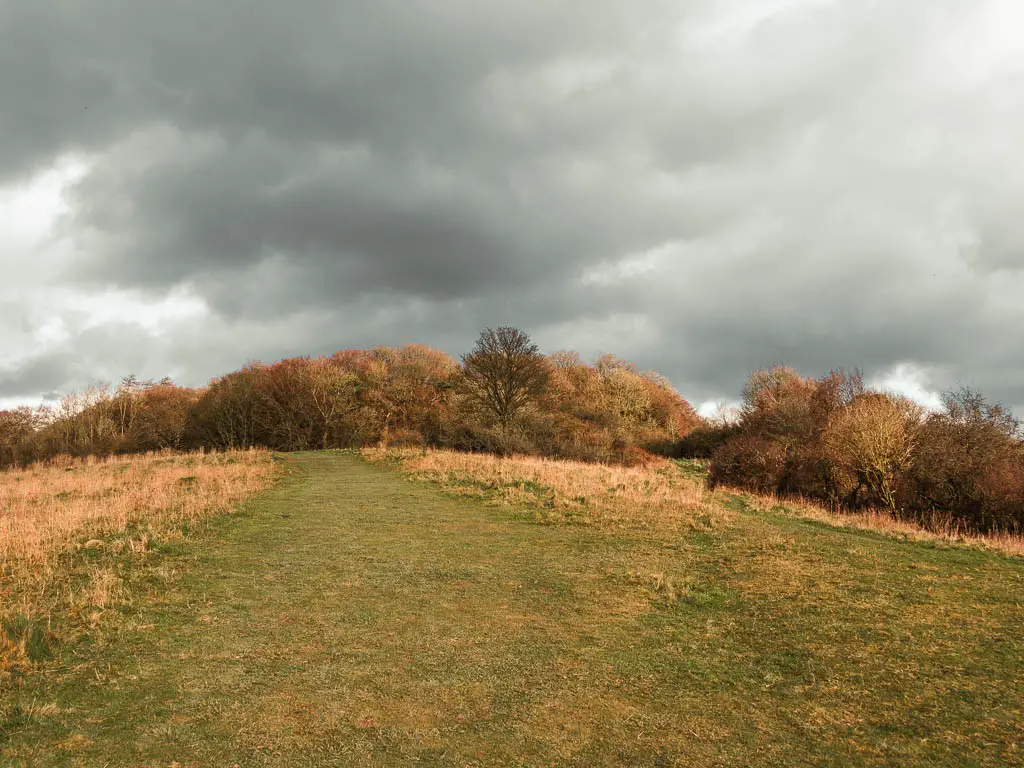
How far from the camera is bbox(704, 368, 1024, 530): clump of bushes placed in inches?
1018

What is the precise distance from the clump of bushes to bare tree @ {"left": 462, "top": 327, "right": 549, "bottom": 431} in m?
14.0

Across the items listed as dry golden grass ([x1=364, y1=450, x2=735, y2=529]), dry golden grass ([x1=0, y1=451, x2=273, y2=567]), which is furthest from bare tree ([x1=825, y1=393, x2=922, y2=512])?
dry golden grass ([x1=0, y1=451, x2=273, y2=567])

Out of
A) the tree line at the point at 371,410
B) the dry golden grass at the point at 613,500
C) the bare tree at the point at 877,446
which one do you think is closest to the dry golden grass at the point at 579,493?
the dry golden grass at the point at 613,500

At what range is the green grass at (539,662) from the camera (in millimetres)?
5625

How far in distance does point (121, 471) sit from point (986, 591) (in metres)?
34.3

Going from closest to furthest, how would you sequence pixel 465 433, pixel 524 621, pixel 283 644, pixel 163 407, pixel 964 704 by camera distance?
pixel 964 704 < pixel 283 644 < pixel 524 621 < pixel 465 433 < pixel 163 407

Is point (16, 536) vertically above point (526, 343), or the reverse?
point (526, 343)

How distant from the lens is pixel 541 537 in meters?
14.5

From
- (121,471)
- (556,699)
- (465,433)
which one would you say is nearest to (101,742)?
(556,699)

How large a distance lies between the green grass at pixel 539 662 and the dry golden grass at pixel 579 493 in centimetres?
331

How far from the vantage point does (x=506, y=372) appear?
42969 millimetres

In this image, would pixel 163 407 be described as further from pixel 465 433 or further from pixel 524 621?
pixel 524 621

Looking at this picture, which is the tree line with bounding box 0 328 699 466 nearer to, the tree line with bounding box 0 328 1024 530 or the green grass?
the tree line with bounding box 0 328 1024 530

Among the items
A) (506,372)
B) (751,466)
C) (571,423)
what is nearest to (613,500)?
(751,466)
